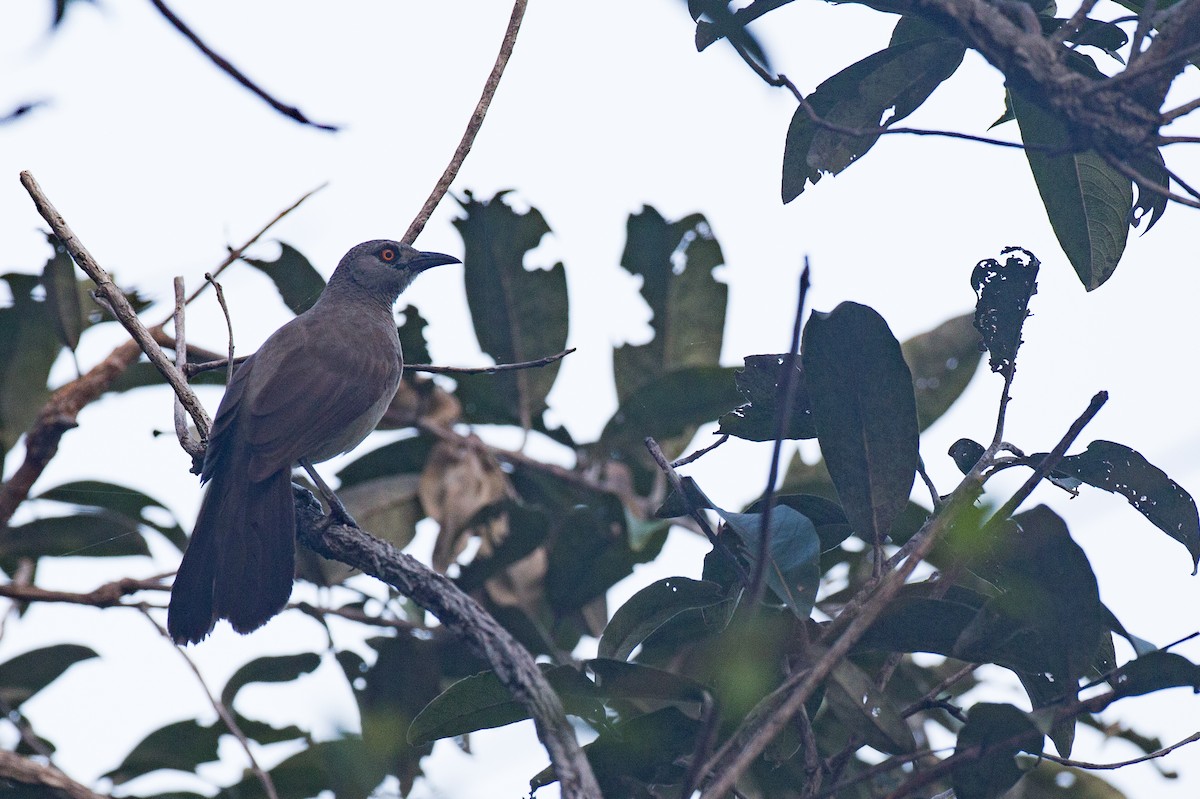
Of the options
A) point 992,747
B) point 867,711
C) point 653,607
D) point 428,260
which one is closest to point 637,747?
point 653,607

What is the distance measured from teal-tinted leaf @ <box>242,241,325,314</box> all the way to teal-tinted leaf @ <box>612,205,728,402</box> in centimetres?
148

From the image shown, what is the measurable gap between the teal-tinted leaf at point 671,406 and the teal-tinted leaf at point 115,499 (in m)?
1.91

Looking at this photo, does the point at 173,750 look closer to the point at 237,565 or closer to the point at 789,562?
the point at 237,565

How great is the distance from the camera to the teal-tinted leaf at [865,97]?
299 centimetres

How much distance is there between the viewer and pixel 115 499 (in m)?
4.68

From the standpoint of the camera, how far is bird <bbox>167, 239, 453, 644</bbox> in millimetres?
3760

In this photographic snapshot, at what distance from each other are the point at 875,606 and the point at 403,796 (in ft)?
8.36

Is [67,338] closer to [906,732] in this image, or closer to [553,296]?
[553,296]

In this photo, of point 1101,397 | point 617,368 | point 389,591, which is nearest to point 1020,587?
point 1101,397

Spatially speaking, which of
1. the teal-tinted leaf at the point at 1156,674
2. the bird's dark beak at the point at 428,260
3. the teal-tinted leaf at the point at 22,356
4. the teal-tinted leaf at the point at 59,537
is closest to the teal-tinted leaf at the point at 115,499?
the teal-tinted leaf at the point at 59,537

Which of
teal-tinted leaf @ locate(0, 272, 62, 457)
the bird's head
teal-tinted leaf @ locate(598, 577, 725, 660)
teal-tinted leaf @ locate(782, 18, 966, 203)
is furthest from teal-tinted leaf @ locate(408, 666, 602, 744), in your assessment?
the bird's head

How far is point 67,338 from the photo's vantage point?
455 cm

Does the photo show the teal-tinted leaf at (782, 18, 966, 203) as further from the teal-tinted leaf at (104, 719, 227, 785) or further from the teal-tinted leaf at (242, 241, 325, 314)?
the teal-tinted leaf at (104, 719, 227, 785)

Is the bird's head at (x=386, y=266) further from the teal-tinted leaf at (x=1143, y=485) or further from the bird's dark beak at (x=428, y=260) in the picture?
the teal-tinted leaf at (x=1143, y=485)
